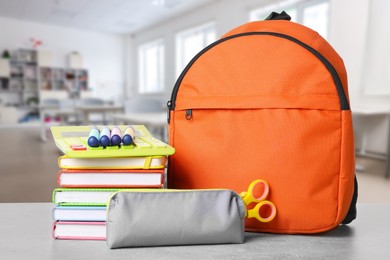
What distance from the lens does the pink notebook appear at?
1.49 ft

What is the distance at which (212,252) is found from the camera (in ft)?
1.38

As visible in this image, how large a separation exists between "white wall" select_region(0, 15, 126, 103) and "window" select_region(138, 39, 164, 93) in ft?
2.79

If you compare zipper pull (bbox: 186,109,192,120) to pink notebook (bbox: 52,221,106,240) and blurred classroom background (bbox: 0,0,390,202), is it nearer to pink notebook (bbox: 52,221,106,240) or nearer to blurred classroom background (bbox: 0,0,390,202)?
pink notebook (bbox: 52,221,106,240)

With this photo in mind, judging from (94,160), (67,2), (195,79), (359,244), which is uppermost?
(67,2)

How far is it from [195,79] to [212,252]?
28 centimetres

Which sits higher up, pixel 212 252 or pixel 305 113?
pixel 305 113

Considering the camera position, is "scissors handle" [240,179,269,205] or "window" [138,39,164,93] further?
"window" [138,39,164,93]

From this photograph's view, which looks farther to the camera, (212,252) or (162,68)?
(162,68)

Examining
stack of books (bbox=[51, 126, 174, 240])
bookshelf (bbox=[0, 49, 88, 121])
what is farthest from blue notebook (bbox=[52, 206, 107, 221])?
bookshelf (bbox=[0, 49, 88, 121])

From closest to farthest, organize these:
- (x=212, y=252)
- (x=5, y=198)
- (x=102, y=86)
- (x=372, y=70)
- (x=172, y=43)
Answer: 1. (x=212, y=252)
2. (x=5, y=198)
3. (x=372, y=70)
4. (x=172, y=43)
5. (x=102, y=86)

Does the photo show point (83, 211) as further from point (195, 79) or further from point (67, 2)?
point (67, 2)

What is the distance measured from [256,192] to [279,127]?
105 millimetres

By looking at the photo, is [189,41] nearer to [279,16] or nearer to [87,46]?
[87,46]

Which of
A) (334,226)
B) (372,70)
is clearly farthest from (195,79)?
(372,70)
